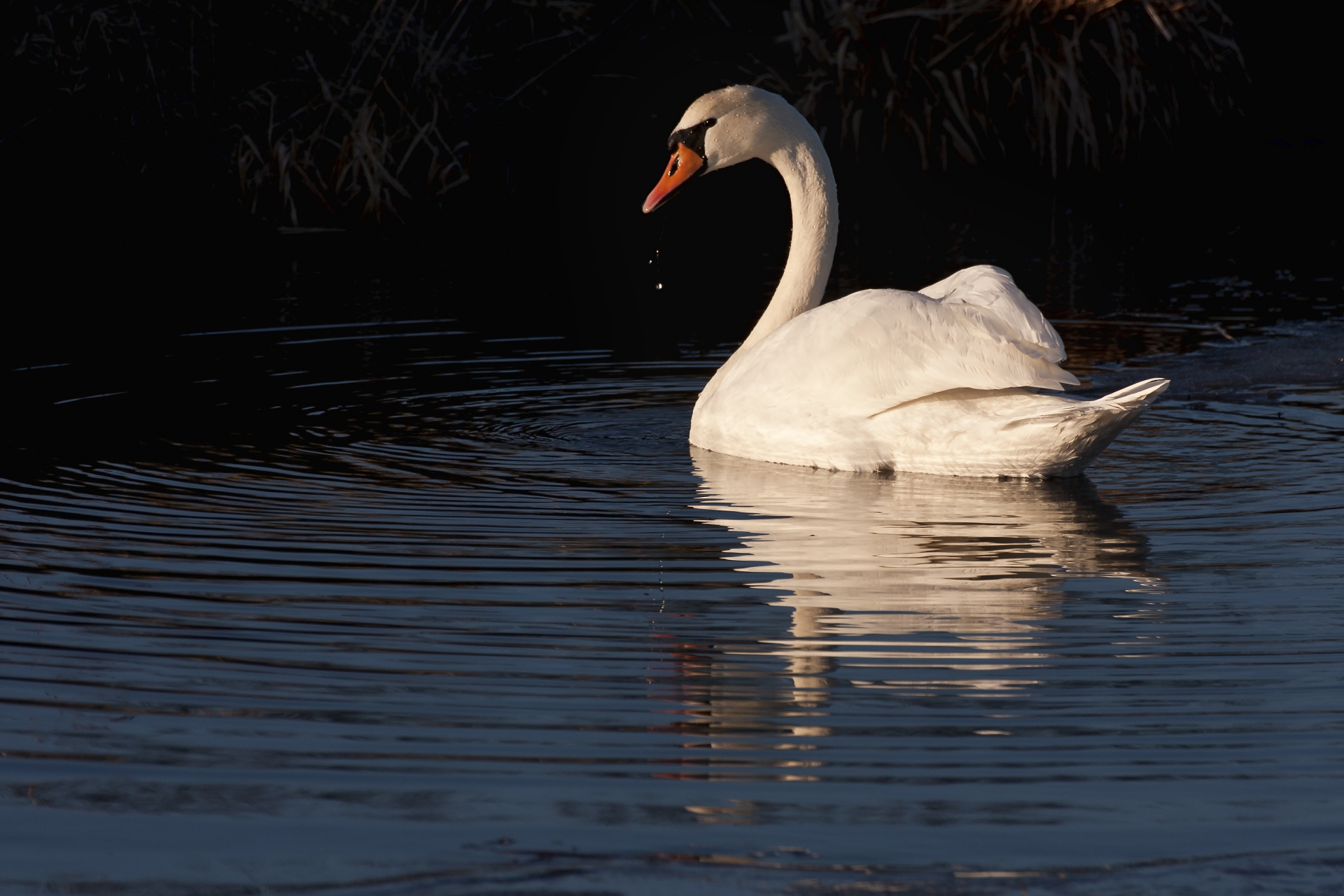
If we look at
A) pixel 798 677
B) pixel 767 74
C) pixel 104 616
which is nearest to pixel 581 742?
pixel 798 677

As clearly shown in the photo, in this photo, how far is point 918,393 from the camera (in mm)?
5426

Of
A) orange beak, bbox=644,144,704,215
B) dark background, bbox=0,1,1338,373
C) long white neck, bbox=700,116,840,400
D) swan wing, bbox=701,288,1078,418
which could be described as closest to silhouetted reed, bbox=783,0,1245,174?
dark background, bbox=0,1,1338,373

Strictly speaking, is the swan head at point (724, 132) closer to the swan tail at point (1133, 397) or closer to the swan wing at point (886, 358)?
the swan wing at point (886, 358)

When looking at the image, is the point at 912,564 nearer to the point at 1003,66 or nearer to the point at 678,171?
the point at 678,171

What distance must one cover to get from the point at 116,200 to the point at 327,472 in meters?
9.38

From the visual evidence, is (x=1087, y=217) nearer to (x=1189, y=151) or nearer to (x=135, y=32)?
(x=1189, y=151)

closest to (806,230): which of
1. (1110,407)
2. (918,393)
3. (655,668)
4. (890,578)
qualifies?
(918,393)

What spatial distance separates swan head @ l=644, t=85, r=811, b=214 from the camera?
7125mm

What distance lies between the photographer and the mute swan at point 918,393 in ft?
17.3

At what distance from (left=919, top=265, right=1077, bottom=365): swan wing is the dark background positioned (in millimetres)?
3705

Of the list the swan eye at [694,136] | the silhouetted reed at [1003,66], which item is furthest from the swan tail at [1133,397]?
the silhouetted reed at [1003,66]

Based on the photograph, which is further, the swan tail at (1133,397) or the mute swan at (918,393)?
the mute swan at (918,393)

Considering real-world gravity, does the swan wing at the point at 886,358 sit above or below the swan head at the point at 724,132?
below

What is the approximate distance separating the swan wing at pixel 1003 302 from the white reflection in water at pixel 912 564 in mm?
490
